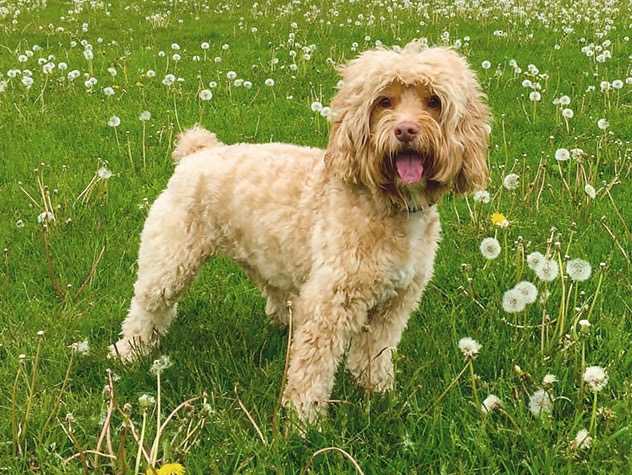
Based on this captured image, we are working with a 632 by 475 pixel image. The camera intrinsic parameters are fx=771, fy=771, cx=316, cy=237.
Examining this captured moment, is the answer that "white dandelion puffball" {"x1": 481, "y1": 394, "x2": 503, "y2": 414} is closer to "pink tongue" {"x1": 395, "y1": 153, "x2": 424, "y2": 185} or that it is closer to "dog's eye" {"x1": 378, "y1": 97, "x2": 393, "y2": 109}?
"pink tongue" {"x1": 395, "y1": 153, "x2": 424, "y2": 185}

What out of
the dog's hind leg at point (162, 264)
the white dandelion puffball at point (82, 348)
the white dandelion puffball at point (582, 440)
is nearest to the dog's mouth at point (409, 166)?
the white dandelion puffball at point (582, 440)

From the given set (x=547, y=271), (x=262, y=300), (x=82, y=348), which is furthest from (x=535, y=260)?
(x=82, y=348)

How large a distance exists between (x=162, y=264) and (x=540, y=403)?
245cm

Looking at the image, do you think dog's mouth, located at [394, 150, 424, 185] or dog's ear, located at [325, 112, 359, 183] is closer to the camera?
dog's mouth, located at [394, 150, 424, 185]

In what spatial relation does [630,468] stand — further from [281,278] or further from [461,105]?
[281,278]

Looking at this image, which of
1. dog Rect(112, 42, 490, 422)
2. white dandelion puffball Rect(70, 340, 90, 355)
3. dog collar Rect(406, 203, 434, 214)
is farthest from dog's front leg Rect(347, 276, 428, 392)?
white dandelion puffball Rect(70, 340, 90, 355)

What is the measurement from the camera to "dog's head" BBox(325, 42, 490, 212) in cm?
372

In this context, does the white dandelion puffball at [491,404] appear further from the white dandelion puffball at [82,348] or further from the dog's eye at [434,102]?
the white dandelion puffball at [82,348]

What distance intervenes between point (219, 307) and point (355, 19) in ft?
38.6

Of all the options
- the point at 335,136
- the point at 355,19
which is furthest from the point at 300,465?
the point at 355,19

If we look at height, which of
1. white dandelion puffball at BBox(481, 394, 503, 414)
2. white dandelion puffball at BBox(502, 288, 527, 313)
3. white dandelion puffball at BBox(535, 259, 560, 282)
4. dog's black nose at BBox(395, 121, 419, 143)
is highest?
dog's black nose at BBox(395, 121, 419, 143)

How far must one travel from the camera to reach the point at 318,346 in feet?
13.3

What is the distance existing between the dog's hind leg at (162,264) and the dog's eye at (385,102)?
4.98ft

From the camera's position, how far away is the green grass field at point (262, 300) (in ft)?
11.8
